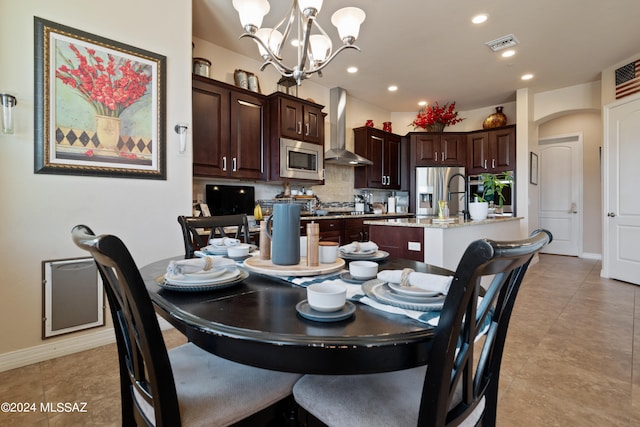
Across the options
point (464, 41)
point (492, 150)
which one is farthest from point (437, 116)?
point (464, 41)

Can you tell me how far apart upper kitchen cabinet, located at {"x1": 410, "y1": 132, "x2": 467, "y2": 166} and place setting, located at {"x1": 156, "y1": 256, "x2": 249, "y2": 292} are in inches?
206

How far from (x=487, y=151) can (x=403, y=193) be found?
1617 mm

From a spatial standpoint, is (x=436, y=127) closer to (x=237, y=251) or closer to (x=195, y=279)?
(x=237, y=251)

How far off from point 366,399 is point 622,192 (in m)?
5.00

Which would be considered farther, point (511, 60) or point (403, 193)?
point (403, 193)

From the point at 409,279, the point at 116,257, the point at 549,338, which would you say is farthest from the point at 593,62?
the point at 116,257

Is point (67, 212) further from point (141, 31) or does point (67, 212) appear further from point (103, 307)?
point (141, 31)

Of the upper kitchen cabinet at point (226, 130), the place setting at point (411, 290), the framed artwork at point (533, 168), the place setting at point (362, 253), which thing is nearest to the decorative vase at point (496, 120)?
the framed artwork at point (533, 168)

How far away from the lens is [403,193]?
5.94m

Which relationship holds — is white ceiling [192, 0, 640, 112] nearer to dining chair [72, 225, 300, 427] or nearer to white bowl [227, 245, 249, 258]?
white bowl [227, 245, 249, 258]

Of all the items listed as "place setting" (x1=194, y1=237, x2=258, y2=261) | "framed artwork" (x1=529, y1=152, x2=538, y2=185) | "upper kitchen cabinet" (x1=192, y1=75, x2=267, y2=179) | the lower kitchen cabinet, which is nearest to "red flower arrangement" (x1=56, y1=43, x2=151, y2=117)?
"upper kitchen cabinet" (x1=192, y1=75, x2=267, y2=179)

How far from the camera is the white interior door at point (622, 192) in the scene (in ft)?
12.5

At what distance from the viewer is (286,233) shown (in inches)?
45.6

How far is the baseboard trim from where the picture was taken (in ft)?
6.21
